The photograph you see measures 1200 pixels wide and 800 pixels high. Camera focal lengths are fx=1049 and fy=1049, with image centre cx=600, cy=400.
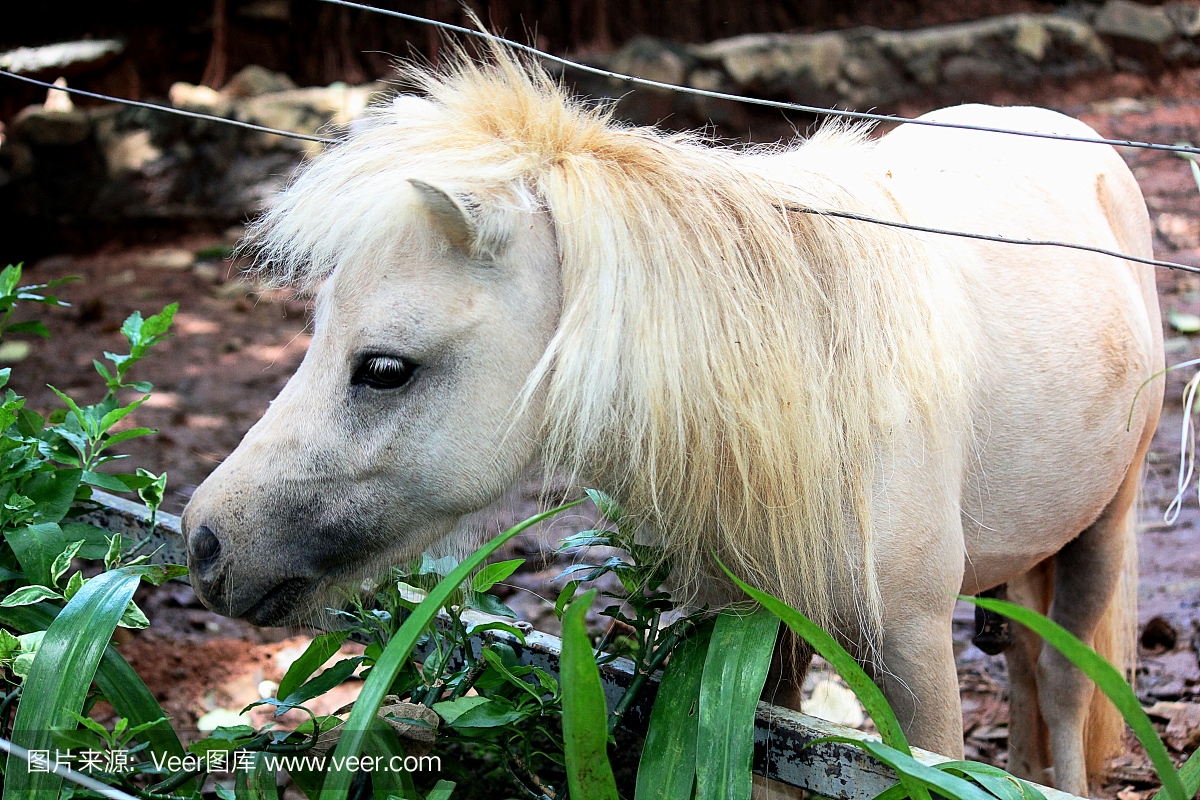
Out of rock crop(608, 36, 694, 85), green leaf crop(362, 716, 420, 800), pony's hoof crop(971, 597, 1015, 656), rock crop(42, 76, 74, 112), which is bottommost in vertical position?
pony's hoof crop(971, 597, 1015, 656)

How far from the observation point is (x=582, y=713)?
138 centimetres

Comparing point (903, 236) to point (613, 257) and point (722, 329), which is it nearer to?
point (722, 329)

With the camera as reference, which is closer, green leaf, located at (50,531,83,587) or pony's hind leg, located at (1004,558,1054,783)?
green leaf, located at (50,531,83,587)

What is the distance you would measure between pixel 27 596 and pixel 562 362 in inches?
37.5

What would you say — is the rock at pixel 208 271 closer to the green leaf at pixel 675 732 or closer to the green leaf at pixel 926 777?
the green leaf at pixel 675 732

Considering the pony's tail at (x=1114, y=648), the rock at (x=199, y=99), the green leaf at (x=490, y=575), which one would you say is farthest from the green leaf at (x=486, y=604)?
the rock at (x=199, y=99)

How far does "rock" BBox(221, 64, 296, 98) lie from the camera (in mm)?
7352

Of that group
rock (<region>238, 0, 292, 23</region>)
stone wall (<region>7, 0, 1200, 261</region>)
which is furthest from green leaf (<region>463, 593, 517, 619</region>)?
rock (<region>238, 0, 292, 23</region>)

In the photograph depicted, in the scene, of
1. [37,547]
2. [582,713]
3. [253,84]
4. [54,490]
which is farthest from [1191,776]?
[253,84]

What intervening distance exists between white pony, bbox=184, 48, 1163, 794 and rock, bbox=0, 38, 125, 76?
251 inches

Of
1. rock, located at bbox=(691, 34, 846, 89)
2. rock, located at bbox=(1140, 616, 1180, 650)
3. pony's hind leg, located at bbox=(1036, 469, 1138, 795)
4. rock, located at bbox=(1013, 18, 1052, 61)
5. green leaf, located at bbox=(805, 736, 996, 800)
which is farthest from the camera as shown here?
rock, located at bbox=(1013, 18, 1052, 61)

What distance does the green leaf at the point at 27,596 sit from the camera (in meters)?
1.66

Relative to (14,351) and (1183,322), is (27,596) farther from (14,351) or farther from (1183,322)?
(1183,322)

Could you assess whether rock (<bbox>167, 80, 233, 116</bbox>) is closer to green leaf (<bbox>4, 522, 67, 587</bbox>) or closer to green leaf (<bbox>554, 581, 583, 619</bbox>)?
green leaf (<bbox>4, 522, 67, 587</bbox>)
